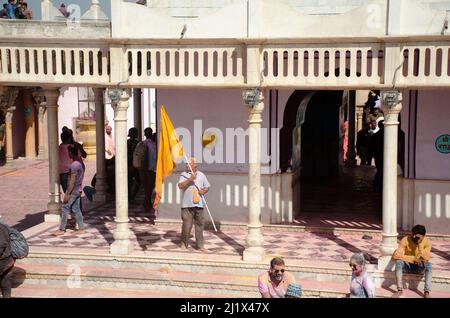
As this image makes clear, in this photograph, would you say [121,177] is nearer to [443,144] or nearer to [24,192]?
[443,144]

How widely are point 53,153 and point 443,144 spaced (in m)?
7.14

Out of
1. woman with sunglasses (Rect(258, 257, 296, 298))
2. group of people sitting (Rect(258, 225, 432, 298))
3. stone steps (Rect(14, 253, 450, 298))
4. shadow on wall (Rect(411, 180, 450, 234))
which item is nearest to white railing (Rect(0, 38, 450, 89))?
shadow on wall (Rect(411, 180, 450, 234))

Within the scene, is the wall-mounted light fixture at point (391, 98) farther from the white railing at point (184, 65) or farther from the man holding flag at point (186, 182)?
the man holding flag at point (186, 182)

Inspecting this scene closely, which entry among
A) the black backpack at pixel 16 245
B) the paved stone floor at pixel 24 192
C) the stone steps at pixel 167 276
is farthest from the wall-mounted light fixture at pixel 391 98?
the paved stone floor at pixel 24 192

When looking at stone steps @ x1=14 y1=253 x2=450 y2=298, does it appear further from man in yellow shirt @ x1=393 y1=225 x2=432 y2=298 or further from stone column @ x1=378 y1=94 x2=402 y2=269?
stone column @ x1=378 y1=94 x2=402 y2=269

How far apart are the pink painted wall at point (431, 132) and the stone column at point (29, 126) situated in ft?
62.7

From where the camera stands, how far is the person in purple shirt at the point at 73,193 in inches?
455

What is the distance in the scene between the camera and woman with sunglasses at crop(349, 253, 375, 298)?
296 inches

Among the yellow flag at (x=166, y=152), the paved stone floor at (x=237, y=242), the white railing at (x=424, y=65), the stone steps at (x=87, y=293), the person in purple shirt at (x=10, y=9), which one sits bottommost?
the stone steps at (x=87, y=293)

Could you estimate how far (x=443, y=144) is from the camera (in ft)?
37.5

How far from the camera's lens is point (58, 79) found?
10578 millimetres

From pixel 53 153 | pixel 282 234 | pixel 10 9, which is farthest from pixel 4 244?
pixel 10 9

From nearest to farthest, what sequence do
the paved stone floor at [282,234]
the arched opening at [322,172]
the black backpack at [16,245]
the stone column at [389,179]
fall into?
the black backpack at [16,245], the stone column at [389,179], the paved stone floor at [282,234], the arched opening at [322,172]

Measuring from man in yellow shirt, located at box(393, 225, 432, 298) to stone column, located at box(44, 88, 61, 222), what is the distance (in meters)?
6.75
